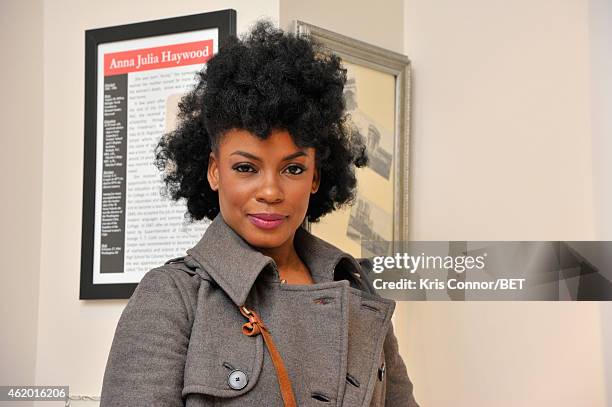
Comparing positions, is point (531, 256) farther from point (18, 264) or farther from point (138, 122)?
point (18, 264)

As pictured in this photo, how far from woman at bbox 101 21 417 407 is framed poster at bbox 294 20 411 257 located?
31.6 inches

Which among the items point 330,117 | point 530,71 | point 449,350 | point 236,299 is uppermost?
point 530,71

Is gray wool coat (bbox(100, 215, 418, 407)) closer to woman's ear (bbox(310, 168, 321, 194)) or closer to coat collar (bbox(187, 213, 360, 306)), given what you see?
coat collar (bbox(187, 213, 360, 306))

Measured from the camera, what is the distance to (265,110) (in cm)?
144

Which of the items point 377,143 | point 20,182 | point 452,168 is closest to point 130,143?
point 20,182

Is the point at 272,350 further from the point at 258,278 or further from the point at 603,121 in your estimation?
the point at 603,121

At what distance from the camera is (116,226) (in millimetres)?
2457

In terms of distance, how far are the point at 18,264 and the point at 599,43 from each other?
1622 mm

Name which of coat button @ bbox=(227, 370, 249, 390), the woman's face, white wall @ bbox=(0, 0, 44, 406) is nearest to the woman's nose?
the woman's face

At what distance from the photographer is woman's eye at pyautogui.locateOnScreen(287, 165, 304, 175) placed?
1472mm

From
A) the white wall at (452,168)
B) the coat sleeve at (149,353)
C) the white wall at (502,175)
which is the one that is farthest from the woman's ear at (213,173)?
the white wall at (502,175)

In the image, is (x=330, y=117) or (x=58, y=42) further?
(x=58, y=42)

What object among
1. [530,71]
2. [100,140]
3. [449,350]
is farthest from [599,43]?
[100,140]

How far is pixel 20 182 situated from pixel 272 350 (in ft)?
4.74
